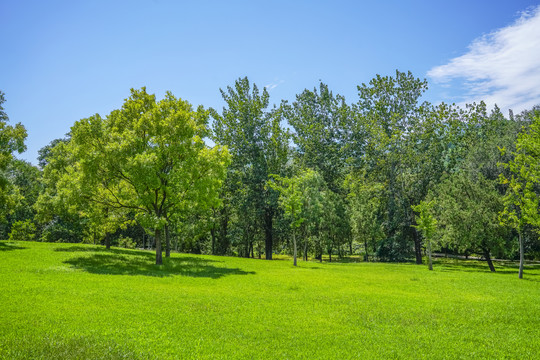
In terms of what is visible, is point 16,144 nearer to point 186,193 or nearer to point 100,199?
point 100,199

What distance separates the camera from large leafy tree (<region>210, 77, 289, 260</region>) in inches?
2035

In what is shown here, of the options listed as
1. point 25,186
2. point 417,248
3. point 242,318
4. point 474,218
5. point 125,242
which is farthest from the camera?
point 125,242

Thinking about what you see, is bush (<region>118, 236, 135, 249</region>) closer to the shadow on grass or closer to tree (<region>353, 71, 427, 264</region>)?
the shadow on grass

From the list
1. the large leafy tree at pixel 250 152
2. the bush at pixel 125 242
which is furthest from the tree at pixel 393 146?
the bush at pixel 125 242

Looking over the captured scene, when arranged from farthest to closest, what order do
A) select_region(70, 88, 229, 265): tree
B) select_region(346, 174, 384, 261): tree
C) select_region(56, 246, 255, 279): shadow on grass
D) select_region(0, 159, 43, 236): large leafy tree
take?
select_region(0, 159, 43, 236): large leafy tree
select_region(346, 174, 384, 261): tree
select_region(70, 88, 229, 265): tree
select_region(56, 246, 255, 279): shadow on grass

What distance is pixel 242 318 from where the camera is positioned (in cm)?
1407

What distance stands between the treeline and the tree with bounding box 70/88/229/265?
113mm

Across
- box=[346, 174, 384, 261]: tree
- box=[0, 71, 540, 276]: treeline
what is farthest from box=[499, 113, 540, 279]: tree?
box=[346, 174, 384, 261]: tree

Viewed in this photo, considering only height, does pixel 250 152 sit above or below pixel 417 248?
above

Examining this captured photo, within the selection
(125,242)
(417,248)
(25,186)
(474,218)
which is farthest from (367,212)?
(25,186)

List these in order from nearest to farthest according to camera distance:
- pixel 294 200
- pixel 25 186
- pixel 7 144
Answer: pixel 7 144
pixel 294 200
pixel 25 186

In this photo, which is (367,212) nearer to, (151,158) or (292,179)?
(292,179)

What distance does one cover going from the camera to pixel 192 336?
11.7 metres

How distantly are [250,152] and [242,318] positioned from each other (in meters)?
39.8
